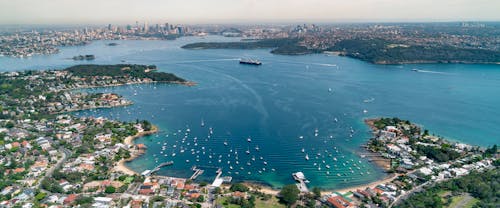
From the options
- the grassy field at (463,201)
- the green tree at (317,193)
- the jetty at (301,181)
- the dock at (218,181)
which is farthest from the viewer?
the dock at (218,181)

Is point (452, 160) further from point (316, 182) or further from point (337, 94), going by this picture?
point (337, 94)

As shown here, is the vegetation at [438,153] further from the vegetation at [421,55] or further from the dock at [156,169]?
the vegetation at [421,55]

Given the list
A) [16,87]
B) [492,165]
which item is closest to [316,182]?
[492,165]

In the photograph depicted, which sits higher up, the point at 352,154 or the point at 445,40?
the point at 445,40

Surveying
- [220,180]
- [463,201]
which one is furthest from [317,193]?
[463,201]

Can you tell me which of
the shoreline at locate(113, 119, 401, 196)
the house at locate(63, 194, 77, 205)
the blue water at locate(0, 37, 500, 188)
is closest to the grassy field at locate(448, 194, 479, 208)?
the shoreline at locate(113, 119, 401, 196)

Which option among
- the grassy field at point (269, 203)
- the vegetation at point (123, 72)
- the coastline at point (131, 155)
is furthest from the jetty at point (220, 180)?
the vegetation at point (123, 72)
